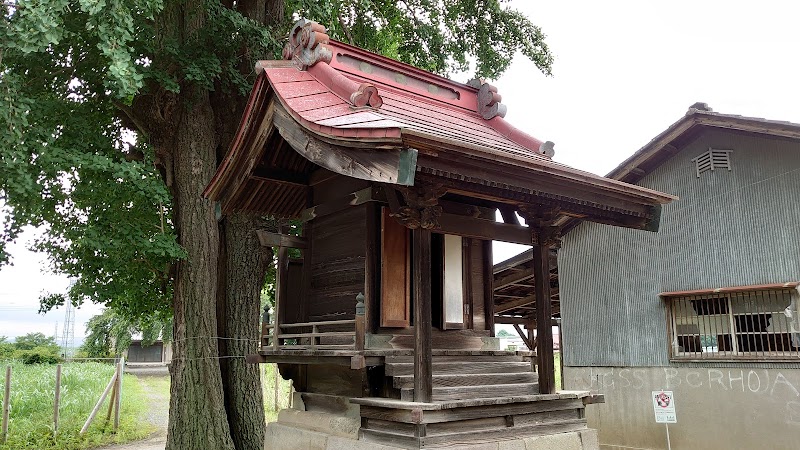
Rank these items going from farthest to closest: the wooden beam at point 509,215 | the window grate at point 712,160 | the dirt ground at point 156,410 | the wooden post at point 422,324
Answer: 1. the dirt ground at point 156,410
2. the window grate at point 712,160
3. the wooden beam at point 509,215
4. the wooden post at point 422,324

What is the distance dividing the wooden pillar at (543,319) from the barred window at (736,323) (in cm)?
528

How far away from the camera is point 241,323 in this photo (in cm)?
1005

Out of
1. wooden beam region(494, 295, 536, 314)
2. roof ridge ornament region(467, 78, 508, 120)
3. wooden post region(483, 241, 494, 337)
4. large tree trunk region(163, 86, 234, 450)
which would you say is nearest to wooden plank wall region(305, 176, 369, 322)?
wooden post region(483, 241, 494, 337)

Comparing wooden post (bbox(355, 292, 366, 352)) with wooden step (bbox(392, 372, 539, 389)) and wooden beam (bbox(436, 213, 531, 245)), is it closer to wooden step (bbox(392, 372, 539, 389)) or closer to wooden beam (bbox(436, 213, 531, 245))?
wooden step (bbox(392, 372, 539, 389))

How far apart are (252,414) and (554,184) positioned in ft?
21.5

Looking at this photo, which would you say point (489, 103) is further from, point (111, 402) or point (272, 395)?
point (272, 395)

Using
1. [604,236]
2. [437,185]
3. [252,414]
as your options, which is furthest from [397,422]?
[604,236]

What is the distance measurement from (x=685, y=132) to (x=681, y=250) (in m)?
2.30

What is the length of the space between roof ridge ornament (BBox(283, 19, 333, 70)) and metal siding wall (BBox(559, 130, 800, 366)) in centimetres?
798

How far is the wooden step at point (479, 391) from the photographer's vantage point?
5.93 m

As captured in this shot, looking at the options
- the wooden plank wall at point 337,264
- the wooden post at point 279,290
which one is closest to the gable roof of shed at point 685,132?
the wooden plank wall at point 337,264

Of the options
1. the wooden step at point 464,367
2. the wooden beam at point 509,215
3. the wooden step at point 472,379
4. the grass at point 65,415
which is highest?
the wooden beam at point 509,215

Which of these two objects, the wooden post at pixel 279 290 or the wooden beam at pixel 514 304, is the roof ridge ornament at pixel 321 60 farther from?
the wooden beam at pixel 514 304

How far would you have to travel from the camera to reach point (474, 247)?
7512 mm
